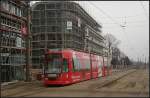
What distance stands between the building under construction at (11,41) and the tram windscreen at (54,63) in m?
13.7

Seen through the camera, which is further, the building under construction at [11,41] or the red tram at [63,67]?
the building under construction at [11,41]

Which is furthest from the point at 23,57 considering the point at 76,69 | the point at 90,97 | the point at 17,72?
the point at 90,97

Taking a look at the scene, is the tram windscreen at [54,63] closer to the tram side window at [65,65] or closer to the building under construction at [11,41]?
the tram side window at [65,65]

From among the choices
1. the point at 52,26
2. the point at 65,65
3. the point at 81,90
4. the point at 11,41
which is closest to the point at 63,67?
the point at 65,65

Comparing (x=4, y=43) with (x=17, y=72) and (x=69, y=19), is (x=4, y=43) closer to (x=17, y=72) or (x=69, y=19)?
(x=17, y=72)

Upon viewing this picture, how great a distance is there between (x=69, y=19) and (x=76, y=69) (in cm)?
5776

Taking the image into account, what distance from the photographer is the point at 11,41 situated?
48.9 meters

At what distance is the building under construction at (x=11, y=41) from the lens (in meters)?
43.7

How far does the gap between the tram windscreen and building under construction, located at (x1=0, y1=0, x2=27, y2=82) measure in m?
13.7

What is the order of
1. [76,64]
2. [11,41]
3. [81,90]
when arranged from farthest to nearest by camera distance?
1. [11,41]
2. [76,64]
3. [81,90]

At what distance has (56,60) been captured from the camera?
28703 mm

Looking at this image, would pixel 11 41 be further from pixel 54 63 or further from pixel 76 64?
pixel 54 63

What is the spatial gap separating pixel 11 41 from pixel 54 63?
21483 mm


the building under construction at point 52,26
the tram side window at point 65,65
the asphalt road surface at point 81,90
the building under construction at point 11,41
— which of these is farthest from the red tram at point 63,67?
the building under construction at point 52,26
